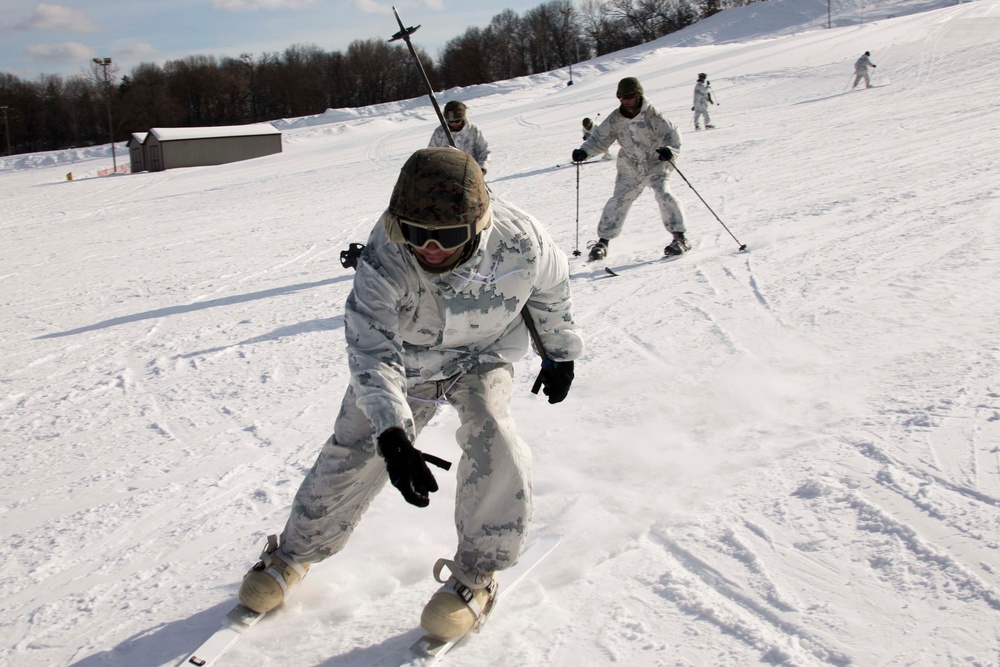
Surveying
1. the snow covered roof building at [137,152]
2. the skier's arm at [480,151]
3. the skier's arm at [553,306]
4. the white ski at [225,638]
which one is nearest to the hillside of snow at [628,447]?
the white ski at [225,638]

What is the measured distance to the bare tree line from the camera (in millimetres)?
67062

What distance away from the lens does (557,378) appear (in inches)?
122

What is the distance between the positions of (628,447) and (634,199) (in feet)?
15.1

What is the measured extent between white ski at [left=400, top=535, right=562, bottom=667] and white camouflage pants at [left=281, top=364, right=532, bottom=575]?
23 centimetres

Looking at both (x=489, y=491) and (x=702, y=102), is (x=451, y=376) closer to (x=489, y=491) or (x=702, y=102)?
(x=489, y=491)

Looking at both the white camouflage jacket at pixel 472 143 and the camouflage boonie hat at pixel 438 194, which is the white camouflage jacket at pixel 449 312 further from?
the white camouflage jacket at pixel 472 143

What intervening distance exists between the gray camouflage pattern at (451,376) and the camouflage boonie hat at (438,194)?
Answer: 159 millimetres

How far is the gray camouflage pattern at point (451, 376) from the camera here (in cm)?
256

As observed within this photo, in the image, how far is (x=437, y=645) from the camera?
2.63 meters

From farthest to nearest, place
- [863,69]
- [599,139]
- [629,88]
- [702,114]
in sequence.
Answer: [863,69] → [702,114] → [599,139] → [629,88]

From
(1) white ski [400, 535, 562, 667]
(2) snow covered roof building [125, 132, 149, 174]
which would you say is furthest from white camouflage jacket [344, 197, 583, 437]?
(2) snow covered roof building [125, 132, 149, 174]

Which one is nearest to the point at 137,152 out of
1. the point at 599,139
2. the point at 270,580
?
the point at 599,139

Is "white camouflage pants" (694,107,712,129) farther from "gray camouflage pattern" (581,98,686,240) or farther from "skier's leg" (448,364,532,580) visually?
"skier's leg" (448,364,532,580)

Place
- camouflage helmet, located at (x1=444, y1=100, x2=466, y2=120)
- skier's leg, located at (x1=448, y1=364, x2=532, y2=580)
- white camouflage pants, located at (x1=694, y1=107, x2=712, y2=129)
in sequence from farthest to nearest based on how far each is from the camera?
white camouflage pants, located at (x1=694, y1=107, x2=712, y2=129) < camouflage helmet, located at (x1=444, y1=100, x2=466, y2=120) < skier's leg, located at (x1=448, y1=364, x2=532, y2=580)
